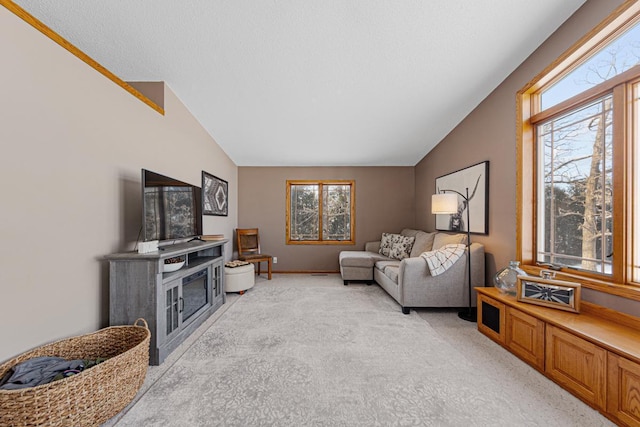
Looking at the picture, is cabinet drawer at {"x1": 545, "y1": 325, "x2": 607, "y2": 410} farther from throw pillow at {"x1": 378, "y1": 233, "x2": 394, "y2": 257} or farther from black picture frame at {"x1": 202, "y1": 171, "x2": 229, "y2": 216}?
black picture frame at {"x1": 202, "y1": 171, "x2": 229, "y2": 216}

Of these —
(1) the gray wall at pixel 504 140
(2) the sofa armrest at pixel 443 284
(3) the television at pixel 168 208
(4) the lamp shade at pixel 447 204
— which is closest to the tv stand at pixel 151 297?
(3) the television at pixel 168 208

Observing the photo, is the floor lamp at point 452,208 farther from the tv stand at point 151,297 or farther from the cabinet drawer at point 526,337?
the tv stand at point 151,297

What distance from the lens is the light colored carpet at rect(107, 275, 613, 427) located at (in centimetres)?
148

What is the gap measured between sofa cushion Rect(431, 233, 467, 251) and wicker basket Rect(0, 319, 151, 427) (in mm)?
3406

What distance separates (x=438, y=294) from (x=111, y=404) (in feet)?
10.0

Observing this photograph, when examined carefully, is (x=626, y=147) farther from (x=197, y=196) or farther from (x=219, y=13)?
(x=197, y=196)

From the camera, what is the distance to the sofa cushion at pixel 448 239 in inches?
133

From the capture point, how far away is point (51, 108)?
1725 millimetres

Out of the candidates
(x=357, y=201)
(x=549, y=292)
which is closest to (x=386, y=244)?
(x=357, y=201)

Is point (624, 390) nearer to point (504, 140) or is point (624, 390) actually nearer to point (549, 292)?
point (549, 292)

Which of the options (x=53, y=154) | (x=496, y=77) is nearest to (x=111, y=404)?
(x=53, y=154)

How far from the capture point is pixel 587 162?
6.96 ft

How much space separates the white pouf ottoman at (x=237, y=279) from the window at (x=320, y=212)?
1720 millimetres

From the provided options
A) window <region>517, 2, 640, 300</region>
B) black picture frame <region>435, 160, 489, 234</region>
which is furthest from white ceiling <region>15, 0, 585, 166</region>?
black picture frame <region>435, 160, 489, 234</region>
